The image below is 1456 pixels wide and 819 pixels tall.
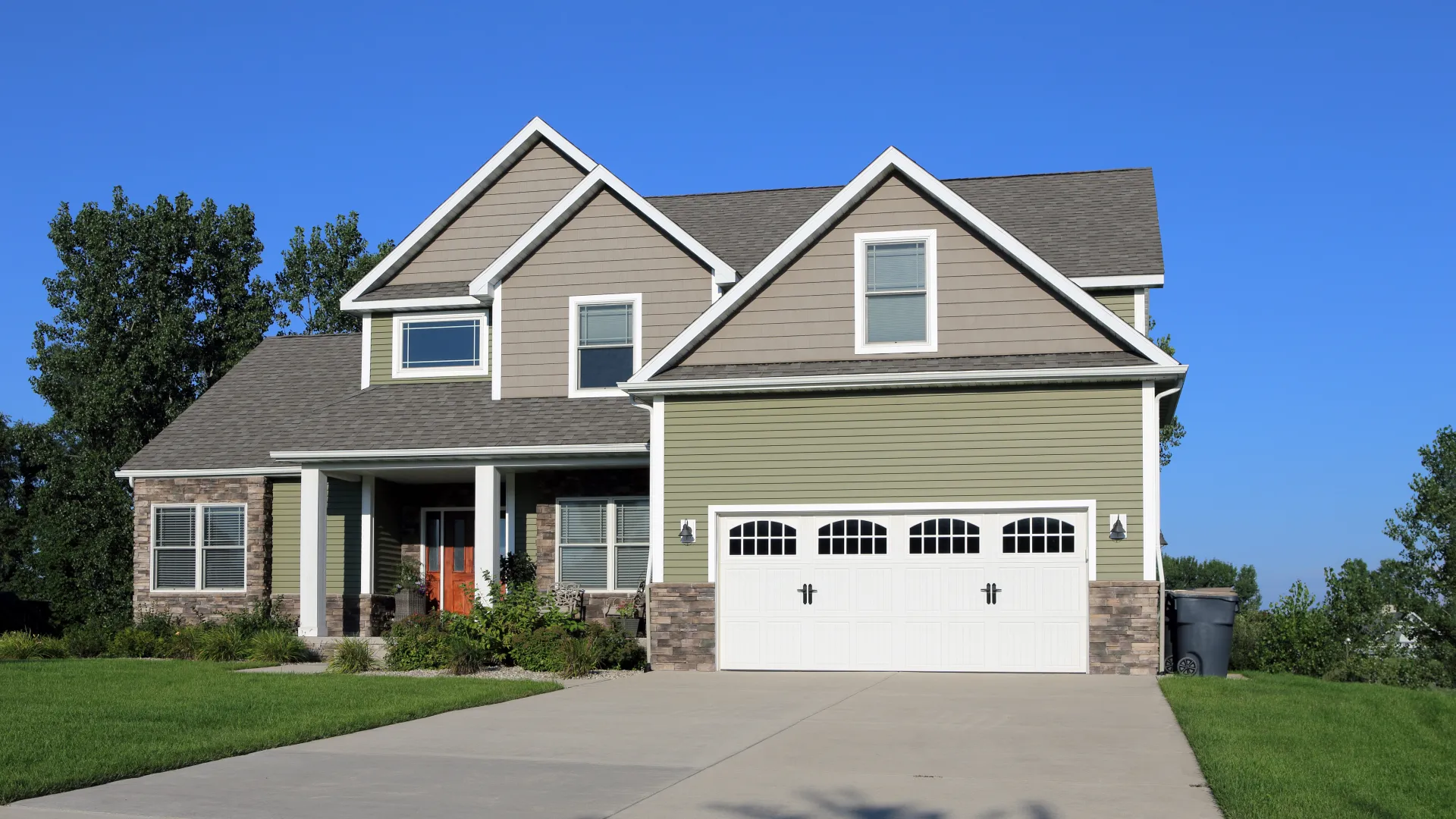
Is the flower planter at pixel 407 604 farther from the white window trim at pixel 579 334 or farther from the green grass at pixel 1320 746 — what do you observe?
the green grass at pixel 1320 746

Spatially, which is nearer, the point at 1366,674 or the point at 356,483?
the point at 1366,674

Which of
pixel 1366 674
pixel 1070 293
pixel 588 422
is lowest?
pixel 1366 674

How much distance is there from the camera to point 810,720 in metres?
13.3

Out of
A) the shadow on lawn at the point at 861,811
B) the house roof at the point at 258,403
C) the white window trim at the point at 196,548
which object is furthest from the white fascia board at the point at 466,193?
the shadow on lawn at the point at 861,811

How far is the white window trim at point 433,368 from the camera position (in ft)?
79.4

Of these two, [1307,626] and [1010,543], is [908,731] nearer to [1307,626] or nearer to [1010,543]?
[1010,543]

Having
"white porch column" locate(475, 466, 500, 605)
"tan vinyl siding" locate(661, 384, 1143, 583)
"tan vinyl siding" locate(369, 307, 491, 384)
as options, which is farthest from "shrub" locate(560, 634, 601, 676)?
"tan vinyl siding" locate(369, 307, 491, 384)

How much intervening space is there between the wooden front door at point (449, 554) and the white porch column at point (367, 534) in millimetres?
1300

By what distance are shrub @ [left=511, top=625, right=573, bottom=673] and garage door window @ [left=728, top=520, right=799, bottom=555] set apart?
2.57 meters

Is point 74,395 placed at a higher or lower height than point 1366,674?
higher

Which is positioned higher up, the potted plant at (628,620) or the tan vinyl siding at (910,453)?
the tan vinyl siding at (910,453)

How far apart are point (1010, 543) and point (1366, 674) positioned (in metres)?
5.39

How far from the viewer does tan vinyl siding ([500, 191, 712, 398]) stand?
22.8 meters

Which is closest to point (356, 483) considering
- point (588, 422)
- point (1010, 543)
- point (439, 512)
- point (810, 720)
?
point (439, 512)
